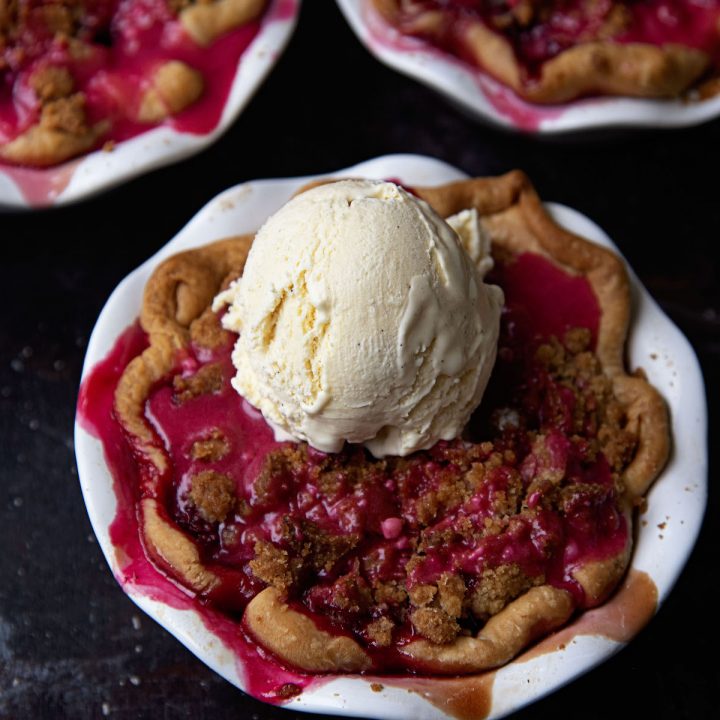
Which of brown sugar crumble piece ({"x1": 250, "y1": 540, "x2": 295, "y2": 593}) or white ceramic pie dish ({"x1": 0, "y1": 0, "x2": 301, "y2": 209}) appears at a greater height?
white ceramic pie dish ({"x1": 0, "y1": 0, "x2": 301, "y2": 209})

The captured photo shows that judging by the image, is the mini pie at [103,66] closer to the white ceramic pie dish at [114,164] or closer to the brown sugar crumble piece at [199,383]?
the white ceramic pie dish at [114,164]

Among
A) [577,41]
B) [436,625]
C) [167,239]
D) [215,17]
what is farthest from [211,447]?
[577,41]

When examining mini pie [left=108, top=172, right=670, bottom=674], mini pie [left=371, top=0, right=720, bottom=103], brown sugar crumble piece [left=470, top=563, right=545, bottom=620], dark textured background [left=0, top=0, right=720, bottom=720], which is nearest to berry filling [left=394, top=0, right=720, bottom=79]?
mini pie [left=371, top=0, right=720, bottom=103]

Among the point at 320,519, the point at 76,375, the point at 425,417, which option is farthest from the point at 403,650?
the point at 76,375

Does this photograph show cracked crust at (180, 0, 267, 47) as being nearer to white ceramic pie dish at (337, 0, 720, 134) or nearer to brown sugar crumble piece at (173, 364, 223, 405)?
white ceramic pie dish at (337, 0, 720, 134)

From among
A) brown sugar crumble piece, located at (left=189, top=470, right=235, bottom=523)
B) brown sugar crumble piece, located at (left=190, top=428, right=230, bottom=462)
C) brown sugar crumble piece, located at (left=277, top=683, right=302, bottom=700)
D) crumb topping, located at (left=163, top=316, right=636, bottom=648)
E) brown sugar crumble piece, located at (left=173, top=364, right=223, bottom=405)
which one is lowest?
brown sugar crumble piece, located at (left=277, top=683, right=302, bottom=700)
